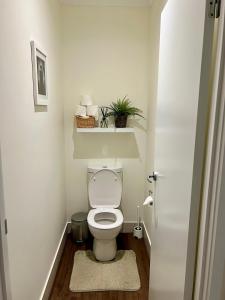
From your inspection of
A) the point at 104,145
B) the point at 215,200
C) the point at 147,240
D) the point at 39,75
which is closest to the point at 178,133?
the point at 215,200

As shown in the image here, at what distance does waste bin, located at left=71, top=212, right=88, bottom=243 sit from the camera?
233 centimetres

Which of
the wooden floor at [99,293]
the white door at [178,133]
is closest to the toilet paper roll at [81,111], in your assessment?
the white door at [178,133]

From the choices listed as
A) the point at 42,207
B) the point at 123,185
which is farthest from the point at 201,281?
the point at 123,185

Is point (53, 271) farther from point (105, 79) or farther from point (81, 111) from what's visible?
point (105, 79)

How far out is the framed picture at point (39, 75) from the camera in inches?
52.6

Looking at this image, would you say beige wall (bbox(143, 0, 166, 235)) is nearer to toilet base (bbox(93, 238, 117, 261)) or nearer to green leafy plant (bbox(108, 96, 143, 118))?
green leafy plant (bbox(108, 96, 143, 118))

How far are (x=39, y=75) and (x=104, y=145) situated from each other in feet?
3.71

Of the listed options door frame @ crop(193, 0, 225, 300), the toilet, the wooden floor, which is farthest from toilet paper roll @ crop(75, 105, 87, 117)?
door frame @ crop(193, 0, 225, 300)

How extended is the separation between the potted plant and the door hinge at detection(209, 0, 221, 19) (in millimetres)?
1553

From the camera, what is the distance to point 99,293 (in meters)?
1.73

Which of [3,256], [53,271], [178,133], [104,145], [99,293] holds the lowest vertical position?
[99,293]

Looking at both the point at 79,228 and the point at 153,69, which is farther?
the point at 79,228

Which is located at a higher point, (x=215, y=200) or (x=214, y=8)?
(x=214, y=8)

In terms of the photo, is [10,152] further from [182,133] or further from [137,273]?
[137,273]
